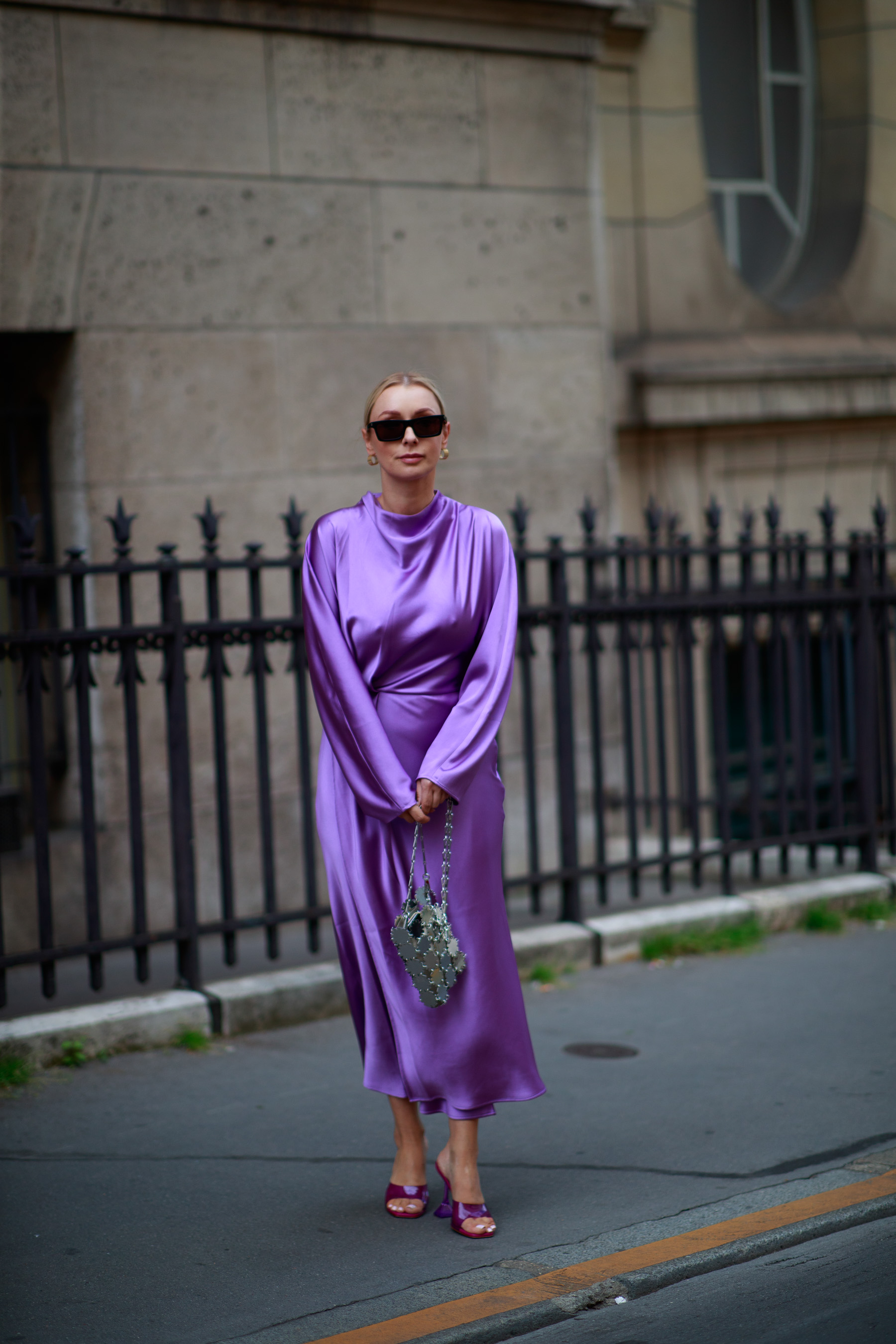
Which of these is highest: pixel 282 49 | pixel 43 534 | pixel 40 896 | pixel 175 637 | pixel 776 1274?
pixel 282 49

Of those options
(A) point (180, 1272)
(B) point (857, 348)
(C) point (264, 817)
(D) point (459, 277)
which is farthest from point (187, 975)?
(B) point (857, 348)

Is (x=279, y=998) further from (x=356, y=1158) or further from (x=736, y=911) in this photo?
(x=736, y=911)

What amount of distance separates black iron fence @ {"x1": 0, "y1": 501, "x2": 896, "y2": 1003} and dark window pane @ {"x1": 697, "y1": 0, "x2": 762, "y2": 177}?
3575mm

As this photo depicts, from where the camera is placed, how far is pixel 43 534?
24.1 feet

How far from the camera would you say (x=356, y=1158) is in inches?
173

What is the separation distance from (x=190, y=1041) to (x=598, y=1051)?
144cm

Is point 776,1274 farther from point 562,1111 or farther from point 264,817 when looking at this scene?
point 264,817

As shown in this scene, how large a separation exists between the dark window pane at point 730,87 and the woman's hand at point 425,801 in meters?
7.81

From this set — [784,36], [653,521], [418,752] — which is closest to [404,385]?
[418,752]

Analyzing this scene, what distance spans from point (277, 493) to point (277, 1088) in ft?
11.3

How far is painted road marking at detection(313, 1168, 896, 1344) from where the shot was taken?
329 cm

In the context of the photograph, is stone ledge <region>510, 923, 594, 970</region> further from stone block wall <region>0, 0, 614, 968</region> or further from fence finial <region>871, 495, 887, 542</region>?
fence finial <region>871, 495, 887, 542</region>

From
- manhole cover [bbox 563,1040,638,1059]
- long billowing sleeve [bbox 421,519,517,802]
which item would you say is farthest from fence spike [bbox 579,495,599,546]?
long billowing sleeve [bbox 421,519,517,802]

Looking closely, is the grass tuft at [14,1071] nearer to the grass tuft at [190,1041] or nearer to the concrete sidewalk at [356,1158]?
the concrete sidewalk at [356,1158]
